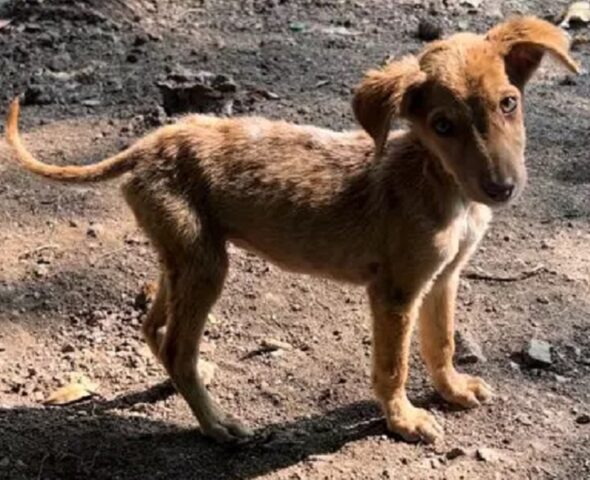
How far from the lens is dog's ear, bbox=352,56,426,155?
14.2 feet

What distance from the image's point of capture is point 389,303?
15.3ft

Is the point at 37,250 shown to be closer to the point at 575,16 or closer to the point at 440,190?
the point at 440,190

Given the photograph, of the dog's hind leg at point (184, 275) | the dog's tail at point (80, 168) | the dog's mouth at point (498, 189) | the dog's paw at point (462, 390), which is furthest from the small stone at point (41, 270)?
the dog's mouth at point (498, 189)

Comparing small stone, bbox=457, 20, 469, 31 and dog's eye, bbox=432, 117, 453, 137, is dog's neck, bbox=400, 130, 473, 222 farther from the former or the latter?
small stone, bbox=457, 20, 469, 31

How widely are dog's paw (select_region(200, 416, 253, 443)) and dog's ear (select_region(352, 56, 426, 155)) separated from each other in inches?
53.1

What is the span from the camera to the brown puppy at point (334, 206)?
443 cm

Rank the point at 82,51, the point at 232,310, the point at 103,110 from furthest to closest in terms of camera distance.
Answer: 1. the point at 82,51
2. the point at 103,110
3. the point at 232,310

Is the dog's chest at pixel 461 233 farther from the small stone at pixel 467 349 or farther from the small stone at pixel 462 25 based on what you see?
the small stone at pixel 462 25

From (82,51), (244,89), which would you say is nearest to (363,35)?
(244,89)

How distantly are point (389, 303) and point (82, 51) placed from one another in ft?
14.7

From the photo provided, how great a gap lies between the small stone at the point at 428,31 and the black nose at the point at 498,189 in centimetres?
449

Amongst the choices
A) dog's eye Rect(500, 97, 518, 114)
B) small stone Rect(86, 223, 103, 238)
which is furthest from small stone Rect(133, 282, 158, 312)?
dog's eye Rect(500, 97, 518, 114)

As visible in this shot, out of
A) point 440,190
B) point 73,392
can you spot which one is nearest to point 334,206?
point 440,190

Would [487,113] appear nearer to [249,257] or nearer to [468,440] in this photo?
[468,440]
